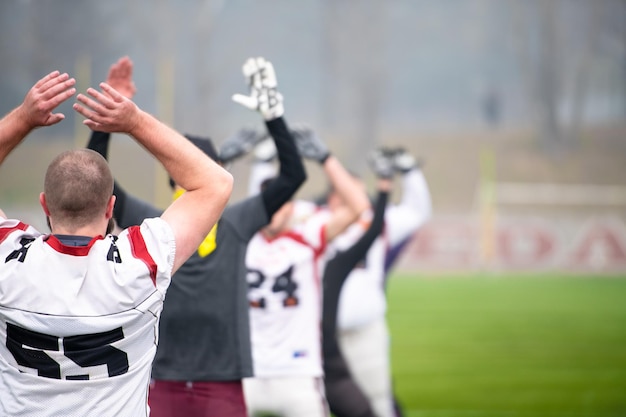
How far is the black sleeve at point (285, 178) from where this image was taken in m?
4.12

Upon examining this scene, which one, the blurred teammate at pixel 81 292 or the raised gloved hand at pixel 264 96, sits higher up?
the raised gloved hand at pixel 264 96

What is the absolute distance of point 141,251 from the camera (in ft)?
8.56

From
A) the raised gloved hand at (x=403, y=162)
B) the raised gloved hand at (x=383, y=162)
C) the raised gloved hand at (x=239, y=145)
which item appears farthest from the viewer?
the raised gloved hand at (x=403, y=162)

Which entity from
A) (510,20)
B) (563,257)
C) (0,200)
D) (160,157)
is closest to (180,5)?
(0,200)

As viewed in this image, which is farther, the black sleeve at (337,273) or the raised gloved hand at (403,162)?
the raised gloved hand at (403,162)

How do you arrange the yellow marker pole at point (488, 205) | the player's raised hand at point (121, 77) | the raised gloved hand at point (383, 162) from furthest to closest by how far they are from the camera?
the yellow marker pole at point (488, 205) → the raised gloved hand at point (383, 162) → the player's raised hand at point (121, 77)

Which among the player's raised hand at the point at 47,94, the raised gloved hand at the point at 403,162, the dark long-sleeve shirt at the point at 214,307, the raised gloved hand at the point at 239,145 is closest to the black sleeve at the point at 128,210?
the dark long-sleeve shirt at the point at 214,307

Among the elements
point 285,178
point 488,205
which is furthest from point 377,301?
point 488,205

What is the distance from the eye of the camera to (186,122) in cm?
3134

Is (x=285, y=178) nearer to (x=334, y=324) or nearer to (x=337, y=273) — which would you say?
(x=337, y=273)

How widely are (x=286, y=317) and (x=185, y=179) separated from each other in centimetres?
231

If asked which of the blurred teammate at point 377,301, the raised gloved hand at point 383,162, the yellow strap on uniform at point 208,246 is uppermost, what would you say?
the yellow strap on uniform at point 208,246

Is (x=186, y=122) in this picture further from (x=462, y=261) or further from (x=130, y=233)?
(x=130, y=233)

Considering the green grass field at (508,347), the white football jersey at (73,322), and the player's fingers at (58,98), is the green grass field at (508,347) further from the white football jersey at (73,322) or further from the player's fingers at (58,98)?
the player's fingers at (58,98)
